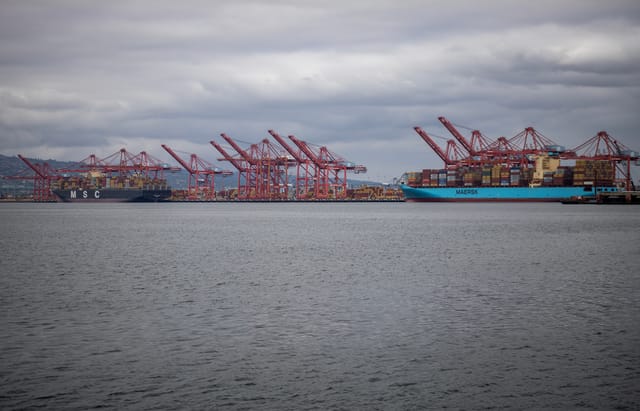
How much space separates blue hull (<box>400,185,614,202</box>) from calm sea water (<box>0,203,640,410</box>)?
11076cm

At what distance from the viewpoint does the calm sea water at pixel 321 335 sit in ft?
29.4

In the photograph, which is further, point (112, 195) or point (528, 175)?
point (112, 195)

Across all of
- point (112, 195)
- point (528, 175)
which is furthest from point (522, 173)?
point (112, 195)

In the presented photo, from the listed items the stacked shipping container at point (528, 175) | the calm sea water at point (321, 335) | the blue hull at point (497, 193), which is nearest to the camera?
the calm sea water at point (321, 335)

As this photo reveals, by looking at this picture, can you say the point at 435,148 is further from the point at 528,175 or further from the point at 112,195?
the point at 112,195

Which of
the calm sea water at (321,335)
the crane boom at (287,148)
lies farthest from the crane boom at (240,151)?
the calm sea water at (321,335)

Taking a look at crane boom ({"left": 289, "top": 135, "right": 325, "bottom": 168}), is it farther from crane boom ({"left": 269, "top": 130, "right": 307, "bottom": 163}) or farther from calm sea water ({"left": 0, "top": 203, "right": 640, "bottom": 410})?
calm sea water ({"left": 0, "top": 203, "right": 640, "bottom": 410})

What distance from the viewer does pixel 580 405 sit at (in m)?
8.45

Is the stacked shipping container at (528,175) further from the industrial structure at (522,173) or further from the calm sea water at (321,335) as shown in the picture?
the calm sea water at (321,335)

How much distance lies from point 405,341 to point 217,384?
3.97 m

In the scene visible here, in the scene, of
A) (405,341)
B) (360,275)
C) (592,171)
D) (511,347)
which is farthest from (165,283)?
(592,171)

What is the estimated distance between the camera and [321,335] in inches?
495

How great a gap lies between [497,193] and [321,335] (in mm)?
128176

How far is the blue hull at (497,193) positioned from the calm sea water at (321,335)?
111m
